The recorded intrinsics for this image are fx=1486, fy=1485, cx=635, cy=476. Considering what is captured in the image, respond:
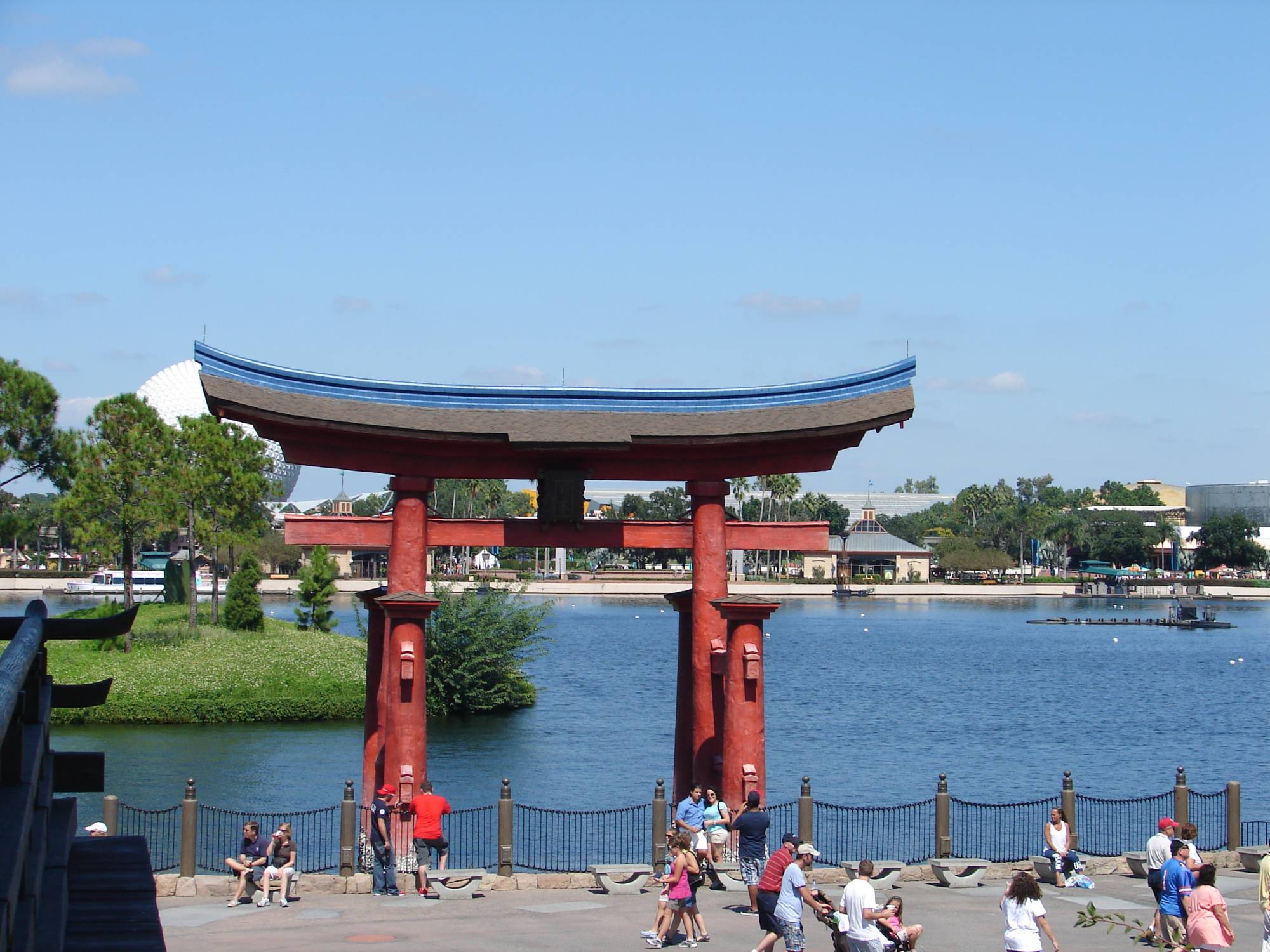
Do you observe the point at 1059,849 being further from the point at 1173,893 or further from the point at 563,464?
the point at 563,464

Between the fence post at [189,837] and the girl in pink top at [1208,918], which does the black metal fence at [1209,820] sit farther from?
the fence post at [189,837]

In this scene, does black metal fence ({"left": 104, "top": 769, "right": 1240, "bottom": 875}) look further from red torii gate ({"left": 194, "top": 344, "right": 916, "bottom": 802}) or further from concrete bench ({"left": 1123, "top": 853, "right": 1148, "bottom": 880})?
red torii gate ({"left": 194, "top": 344, "right": 916, "bottom": 802})

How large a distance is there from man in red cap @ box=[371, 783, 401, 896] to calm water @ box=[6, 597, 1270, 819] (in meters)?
14.1

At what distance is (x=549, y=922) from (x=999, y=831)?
58.4 feet

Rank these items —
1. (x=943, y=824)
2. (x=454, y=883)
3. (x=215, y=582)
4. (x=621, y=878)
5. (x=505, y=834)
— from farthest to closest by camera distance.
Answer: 1. (x=215, y=582)
2. (x=943, y=824)
3. (x=505, y=834)
4. (x=621, y=878)
5. (x=454, y=883)

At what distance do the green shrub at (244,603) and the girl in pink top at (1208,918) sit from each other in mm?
46029

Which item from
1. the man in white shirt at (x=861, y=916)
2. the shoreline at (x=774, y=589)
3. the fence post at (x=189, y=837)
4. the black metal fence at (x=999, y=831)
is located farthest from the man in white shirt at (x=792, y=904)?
the shoreline at (x=774, y=589)

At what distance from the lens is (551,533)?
24359 millimetres

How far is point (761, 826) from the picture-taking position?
792 inches

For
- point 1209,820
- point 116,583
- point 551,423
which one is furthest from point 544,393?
point 116,583

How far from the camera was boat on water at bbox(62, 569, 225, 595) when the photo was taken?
111375mm

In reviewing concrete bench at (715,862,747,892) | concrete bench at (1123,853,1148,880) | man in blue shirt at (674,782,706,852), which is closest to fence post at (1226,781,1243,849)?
concrete bench at (1123,853,1148,880)

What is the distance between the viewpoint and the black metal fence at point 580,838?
2767 centimetres

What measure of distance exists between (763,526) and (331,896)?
9500 mm
